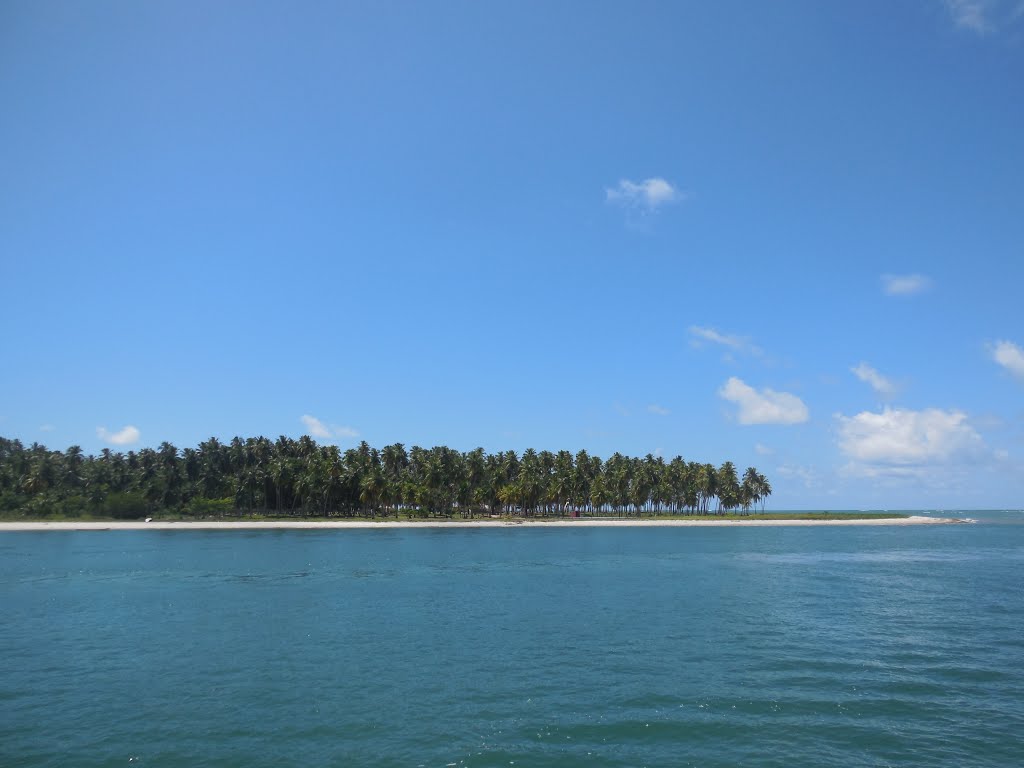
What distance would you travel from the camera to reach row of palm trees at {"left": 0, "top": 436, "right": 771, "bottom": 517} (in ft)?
443

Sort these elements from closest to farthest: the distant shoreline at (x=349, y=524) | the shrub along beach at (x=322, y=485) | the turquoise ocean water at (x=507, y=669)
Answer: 1. the turquoise ocean water at (x=507, y=669)
2. the distant shoreline at (x=349, y=524)
3. the shrub along beach at (x=322, y=485)

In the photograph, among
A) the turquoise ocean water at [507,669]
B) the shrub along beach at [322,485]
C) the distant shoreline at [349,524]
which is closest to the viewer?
the turquoise ocean water at [507,669]

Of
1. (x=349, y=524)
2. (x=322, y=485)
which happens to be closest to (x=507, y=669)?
(x=349, y=524)

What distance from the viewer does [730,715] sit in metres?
20.6

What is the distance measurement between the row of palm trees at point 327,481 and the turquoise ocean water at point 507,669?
287ft

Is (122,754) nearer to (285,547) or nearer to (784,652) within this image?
(784,652)

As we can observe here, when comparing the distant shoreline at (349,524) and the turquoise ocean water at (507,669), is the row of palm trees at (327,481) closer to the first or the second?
the distant shoreline at (349,524)

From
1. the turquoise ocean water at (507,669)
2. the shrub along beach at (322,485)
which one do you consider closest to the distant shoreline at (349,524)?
the shrub along beach at (322,485)

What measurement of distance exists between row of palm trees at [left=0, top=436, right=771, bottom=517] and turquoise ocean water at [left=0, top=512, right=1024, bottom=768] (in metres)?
87.6

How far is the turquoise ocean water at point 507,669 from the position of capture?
18312 millimetres

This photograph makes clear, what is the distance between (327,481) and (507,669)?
121m

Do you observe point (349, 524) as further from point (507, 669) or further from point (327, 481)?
point (507, 669)

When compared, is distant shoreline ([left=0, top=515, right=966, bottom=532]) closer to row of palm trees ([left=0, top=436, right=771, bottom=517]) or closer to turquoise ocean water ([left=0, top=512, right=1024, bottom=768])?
row of palm trees ([left=0, top=436, right=771, bottom=517])

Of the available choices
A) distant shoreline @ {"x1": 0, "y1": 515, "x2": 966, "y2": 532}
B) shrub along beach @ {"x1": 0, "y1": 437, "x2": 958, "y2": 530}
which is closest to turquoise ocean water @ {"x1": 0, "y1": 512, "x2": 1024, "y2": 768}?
distant shoreline @ {"x1": 0, "y1": 515, "x2": 966, "y2": 532}
